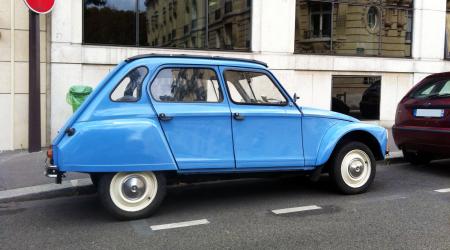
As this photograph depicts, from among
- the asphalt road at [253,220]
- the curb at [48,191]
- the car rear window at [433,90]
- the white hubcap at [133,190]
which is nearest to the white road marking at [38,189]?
the curb at [48,191]

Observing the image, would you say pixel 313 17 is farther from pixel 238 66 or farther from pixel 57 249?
pixel 57 249

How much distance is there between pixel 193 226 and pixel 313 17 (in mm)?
9094

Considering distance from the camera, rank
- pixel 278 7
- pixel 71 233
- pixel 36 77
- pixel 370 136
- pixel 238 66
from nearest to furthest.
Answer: pixel 71 233 < pixel 238 66 < pixel 370 136 < pixel 36 77 < pixel 278 7

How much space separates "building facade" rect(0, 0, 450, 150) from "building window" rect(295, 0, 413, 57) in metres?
0.03

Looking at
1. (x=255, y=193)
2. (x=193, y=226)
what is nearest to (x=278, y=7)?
(x=255, y=193)

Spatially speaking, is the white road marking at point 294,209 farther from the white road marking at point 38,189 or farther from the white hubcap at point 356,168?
the white road marking at point 38,189

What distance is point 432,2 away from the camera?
14.2 meters

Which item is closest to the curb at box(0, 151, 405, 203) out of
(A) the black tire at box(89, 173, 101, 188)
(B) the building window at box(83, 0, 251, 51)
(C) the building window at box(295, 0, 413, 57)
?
(A) the black tire at box(89, 173, 101, 188)

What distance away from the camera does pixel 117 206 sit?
17.2 feet

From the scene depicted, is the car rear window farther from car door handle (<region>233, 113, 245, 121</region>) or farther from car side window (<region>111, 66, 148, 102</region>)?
car side window (<region>111, 66, 148, 102</region>)

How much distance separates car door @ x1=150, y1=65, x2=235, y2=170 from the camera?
5.34m

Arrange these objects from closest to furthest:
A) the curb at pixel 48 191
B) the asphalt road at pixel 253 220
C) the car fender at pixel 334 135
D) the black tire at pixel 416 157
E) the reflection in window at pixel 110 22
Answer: the asphalt road at pixel 253 220
the car fender at pixel 334 135
the curb at pixel 48 191
the black tire at pixel 416 157
the reflection in window at pixel 110 22

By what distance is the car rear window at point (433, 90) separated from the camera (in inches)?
295

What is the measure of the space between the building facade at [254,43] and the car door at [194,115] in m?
5.39
